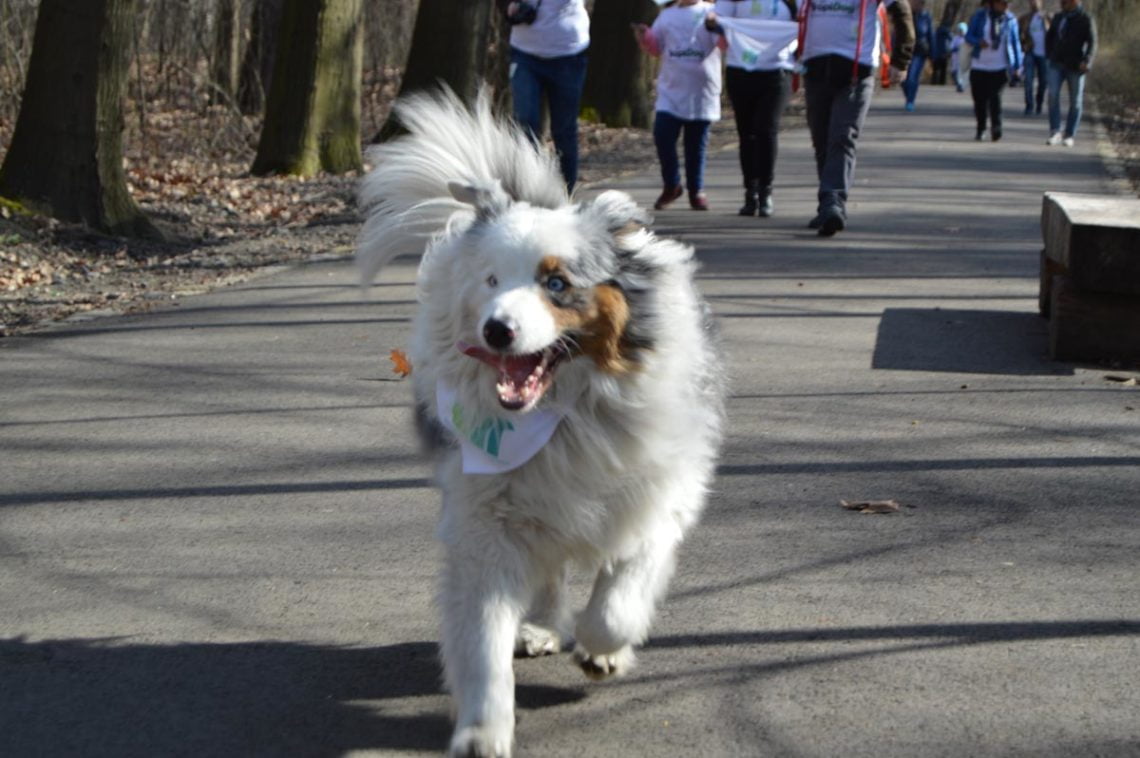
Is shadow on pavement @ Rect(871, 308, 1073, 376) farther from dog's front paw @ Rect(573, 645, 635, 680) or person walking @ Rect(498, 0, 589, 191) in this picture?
dog's front paw @ Rect(573, 645, 635, 680)

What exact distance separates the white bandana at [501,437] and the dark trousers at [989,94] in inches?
811

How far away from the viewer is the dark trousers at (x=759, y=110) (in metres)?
13.6

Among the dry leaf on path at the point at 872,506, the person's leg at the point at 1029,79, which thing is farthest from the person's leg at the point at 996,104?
the dry leaf on path at the point at 872,506

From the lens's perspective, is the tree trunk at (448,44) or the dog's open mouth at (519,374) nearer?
the dog's open mouth at (519,374)

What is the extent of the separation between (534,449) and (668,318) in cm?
50

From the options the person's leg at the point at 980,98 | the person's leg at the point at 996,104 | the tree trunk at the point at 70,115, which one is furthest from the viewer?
the person's leg at the point at 980,98

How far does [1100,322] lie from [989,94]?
1624 centimetres

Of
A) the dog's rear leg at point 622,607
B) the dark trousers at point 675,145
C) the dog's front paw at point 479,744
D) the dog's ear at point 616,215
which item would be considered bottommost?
the dog's front paw at point 479,744

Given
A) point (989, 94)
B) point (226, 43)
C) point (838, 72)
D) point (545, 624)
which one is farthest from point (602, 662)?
point (226, 43)

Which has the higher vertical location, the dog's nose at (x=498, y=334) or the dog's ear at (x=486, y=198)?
the dog's ear at (x=486, y=198)

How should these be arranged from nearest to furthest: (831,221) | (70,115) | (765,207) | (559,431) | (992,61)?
(559,431), (70,115), (831,221), (765,207), (992,61)

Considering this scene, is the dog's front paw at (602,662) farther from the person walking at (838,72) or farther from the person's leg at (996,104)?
the person's leg at (996,104)

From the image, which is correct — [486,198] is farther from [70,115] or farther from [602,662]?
[70,115]

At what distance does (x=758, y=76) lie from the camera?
44.8ft
